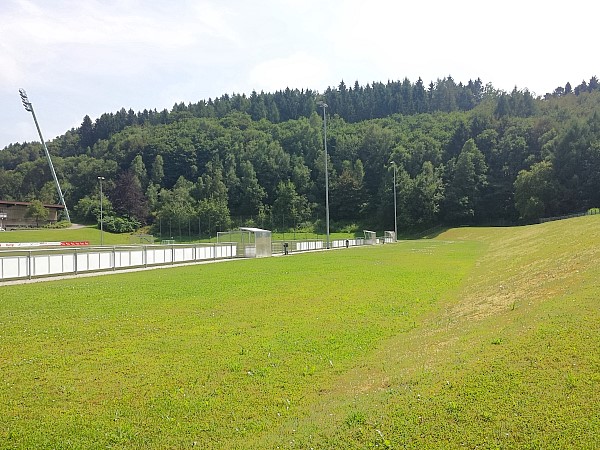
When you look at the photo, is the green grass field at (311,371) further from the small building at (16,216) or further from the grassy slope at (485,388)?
the small building at (16,216)

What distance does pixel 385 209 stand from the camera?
115188mm

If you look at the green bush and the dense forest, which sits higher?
the dense forest

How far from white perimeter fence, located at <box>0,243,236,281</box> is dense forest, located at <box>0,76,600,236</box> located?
72.4 m

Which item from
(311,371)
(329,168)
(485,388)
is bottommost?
(311,371)

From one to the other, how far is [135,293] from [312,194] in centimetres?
11243

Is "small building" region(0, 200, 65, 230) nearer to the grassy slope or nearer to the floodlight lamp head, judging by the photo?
the floodlight lamp head

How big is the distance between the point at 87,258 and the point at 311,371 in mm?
23232

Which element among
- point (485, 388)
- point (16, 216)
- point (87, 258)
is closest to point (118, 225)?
point (16, 216)

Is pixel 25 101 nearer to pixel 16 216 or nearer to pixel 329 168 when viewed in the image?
pixel 16 216

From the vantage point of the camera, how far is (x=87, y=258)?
94.7 ft

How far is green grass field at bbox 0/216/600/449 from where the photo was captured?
20.7 feet

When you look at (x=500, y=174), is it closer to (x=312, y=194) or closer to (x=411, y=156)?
(x=411, y=156)

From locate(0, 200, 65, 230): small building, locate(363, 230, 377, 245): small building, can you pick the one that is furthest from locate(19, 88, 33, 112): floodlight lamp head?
locate(363, 230, 377, 245): small building

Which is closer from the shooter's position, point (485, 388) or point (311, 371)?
point (485, 388)
